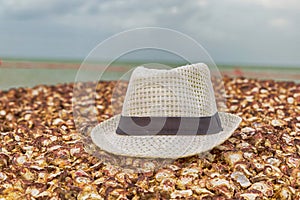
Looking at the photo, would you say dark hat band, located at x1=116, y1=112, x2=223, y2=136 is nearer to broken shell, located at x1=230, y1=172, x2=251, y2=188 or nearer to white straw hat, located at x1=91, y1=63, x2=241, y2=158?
white straw hat, located at x1=91, y1=63, x2=241, y2=158

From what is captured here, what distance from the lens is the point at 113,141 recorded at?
1.76 meters

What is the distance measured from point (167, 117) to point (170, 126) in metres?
0.03

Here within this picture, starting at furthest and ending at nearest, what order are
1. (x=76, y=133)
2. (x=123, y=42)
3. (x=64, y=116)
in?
1. (x=64, y=116)
2. (x=76, y=133)
3. (x=123, y=42)

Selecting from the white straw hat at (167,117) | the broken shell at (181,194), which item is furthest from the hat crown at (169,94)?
the broken shell at (181,194)

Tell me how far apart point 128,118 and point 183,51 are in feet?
1.20

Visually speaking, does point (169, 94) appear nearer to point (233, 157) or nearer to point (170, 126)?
point (170, 126)

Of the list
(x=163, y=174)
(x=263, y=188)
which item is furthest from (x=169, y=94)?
(x=263, y=188)

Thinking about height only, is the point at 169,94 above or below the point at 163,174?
above

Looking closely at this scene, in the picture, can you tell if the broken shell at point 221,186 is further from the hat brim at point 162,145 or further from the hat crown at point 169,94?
the hat crown at point 169,94

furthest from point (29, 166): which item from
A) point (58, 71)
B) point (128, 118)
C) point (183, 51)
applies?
point (58, 71)

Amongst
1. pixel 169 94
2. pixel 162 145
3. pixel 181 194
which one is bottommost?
pixel 181 194

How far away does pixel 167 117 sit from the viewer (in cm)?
168

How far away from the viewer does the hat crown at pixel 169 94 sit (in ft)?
5.55

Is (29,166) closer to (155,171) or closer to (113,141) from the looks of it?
(113,141)
